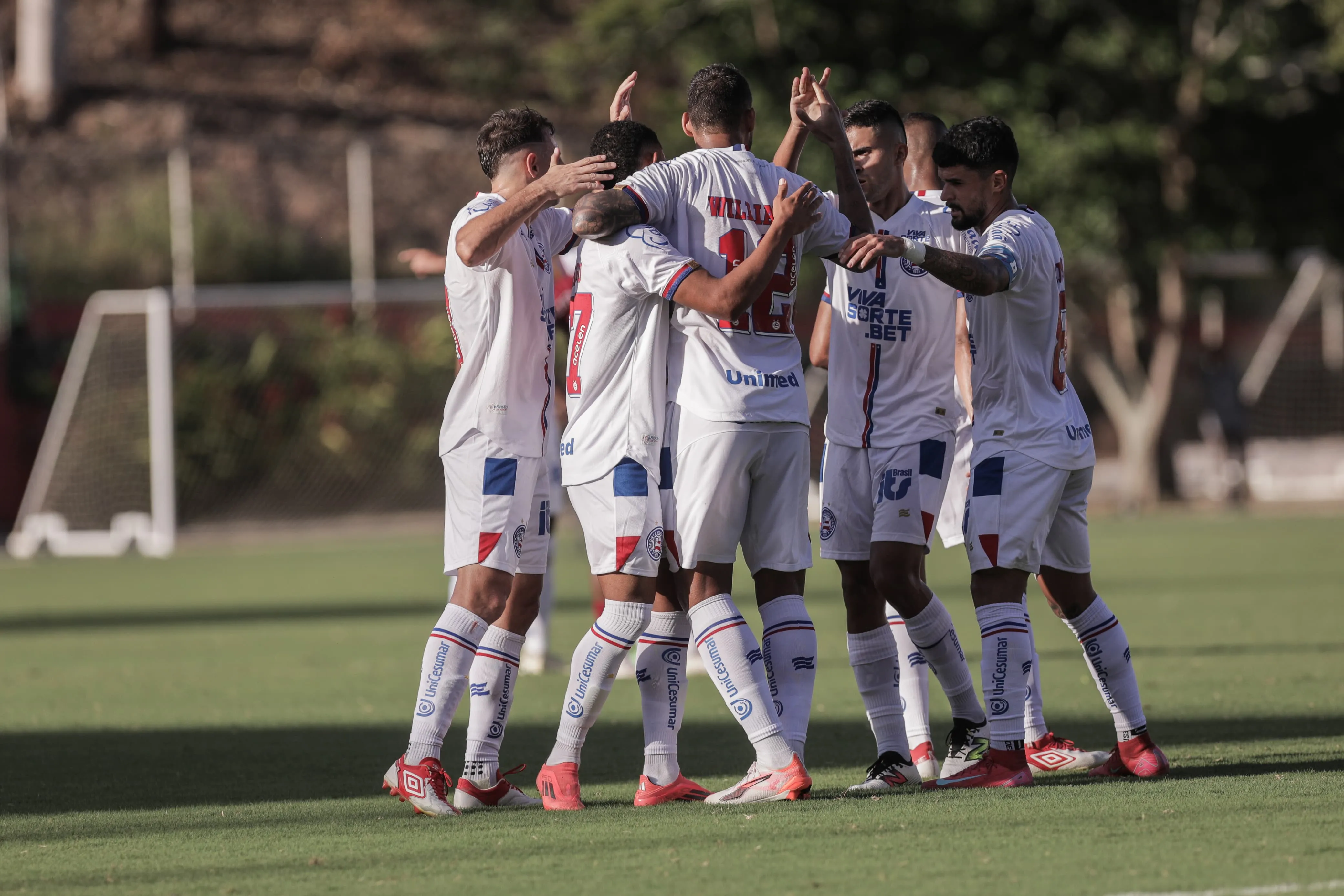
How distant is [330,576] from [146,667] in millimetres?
7505

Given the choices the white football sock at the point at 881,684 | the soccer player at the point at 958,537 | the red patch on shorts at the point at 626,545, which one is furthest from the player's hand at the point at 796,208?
the white football sock at the point at 881,684

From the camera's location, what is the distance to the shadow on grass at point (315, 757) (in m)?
6.51

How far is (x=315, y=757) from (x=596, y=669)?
202cm

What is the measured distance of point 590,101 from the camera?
31828 millimetres

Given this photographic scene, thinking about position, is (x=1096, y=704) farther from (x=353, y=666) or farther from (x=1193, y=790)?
(x=353, y=666)

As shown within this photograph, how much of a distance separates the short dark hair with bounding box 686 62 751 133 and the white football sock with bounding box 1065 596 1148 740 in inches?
88.3

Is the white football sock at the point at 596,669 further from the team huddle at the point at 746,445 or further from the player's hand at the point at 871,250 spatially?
the player's hand at the point at 871,250

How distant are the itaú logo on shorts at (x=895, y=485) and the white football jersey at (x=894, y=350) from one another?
109 mm

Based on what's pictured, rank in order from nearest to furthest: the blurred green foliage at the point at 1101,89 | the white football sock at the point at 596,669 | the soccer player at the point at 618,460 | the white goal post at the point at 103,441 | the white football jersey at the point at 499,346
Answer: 1. the soccer player at the point at 618,460
2. the white football sock at the point at 596,669
3. the white football jersey at the point at 499,346
4. the white goal post at the point at 103,441
5. the blurred green foliage at the point at 1101,89

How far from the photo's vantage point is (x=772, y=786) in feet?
19.2

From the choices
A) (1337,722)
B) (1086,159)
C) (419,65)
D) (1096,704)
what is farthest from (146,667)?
(419,65)

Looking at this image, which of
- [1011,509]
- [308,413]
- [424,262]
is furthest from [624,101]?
[308,413]

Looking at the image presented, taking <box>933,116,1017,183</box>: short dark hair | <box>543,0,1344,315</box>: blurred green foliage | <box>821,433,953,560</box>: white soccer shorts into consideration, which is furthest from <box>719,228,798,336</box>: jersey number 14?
<box>543,0,1344,315</box>: blurred green foliage

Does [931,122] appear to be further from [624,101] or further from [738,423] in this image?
[738,423]
